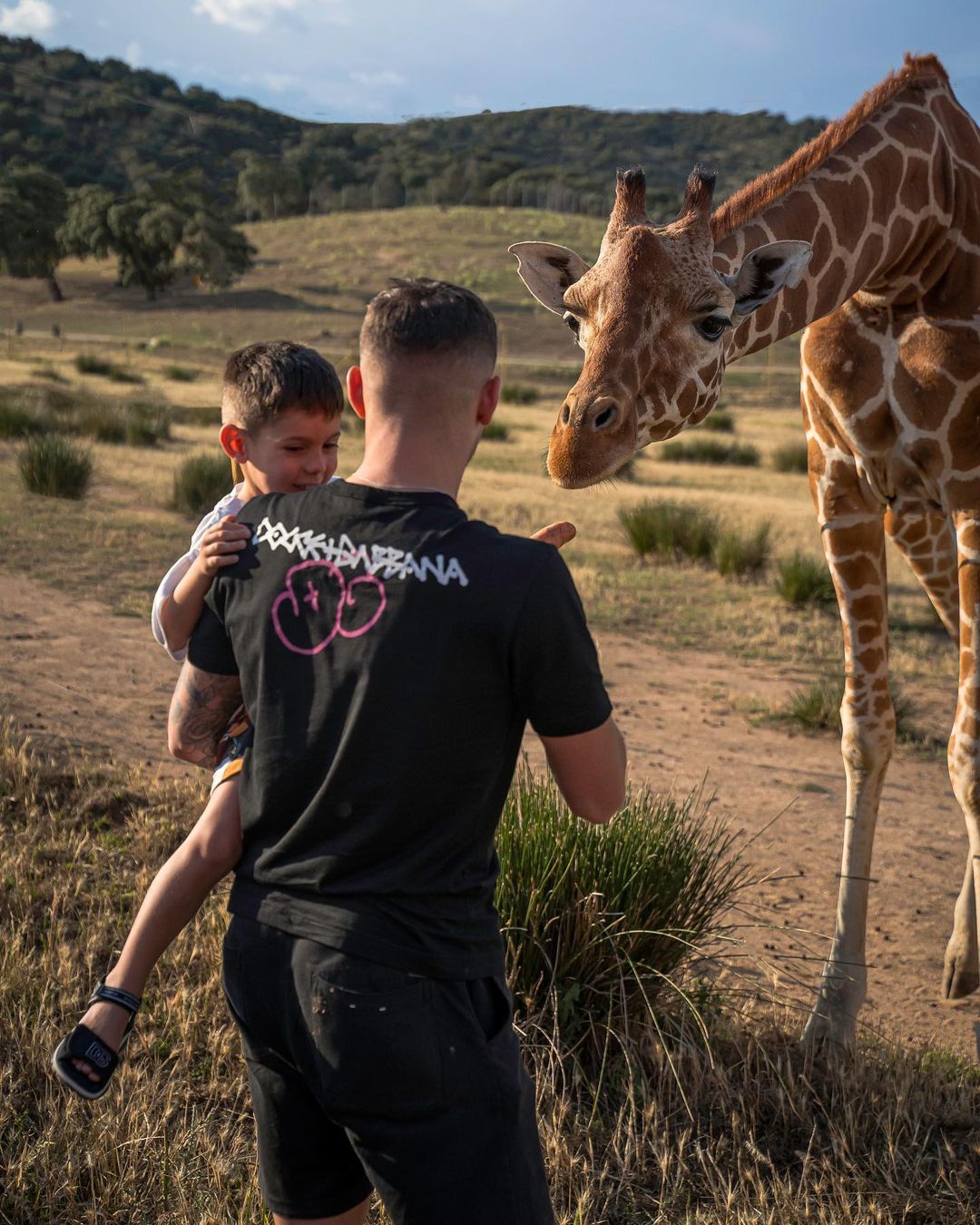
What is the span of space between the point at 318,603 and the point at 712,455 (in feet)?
70.2

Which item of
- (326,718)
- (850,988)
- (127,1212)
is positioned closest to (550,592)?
(326,718)

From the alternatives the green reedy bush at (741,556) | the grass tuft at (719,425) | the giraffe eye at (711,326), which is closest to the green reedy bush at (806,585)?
the green reedy bush at (741,556)

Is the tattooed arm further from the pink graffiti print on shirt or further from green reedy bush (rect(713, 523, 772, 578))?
green reedy bush (rect(713, 523, 772, 578))

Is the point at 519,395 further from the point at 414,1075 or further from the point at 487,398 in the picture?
the point at 414,1075

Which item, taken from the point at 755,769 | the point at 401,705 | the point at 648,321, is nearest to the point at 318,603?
the point at 401,705

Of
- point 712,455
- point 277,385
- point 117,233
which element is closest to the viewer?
point 277,385

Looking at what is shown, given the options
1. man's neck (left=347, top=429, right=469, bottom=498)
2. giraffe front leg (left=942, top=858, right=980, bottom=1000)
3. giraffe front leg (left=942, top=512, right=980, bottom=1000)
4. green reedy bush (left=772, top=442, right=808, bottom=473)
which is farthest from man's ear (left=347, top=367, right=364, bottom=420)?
green reedy bush (left=772, top=442, right=808, bottom=473)

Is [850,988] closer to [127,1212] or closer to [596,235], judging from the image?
[127,1212]

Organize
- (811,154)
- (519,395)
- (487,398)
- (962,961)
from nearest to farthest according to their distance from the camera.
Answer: (487,398) < (811,154) < (962,961) < (519,395)

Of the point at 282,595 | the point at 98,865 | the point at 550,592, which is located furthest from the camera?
the point at 98,865

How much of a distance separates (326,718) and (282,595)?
0.23 m

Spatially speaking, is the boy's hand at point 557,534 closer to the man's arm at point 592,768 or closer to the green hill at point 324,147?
the man's arm at point 592,768

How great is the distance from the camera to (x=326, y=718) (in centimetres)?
203

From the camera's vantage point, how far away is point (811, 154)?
422cm
